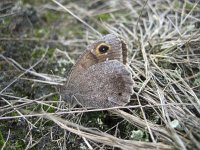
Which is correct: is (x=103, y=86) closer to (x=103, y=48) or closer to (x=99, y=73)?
(x=99, y=73)

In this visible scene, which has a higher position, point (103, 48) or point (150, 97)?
point (103, 48)

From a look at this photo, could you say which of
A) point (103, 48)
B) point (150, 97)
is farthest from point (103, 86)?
point (150, 97)

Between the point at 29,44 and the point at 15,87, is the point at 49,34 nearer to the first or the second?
the point at 29,44

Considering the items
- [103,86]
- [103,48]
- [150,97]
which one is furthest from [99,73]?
[150,97]

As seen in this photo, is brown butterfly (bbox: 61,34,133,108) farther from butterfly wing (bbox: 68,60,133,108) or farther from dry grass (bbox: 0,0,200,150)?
dry grass (bbox: 0,0,200,150)

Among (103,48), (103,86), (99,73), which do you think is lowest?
(103,86)

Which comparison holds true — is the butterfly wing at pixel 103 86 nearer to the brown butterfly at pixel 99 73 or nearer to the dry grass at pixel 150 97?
the brown butterfly at pixel 99 73
